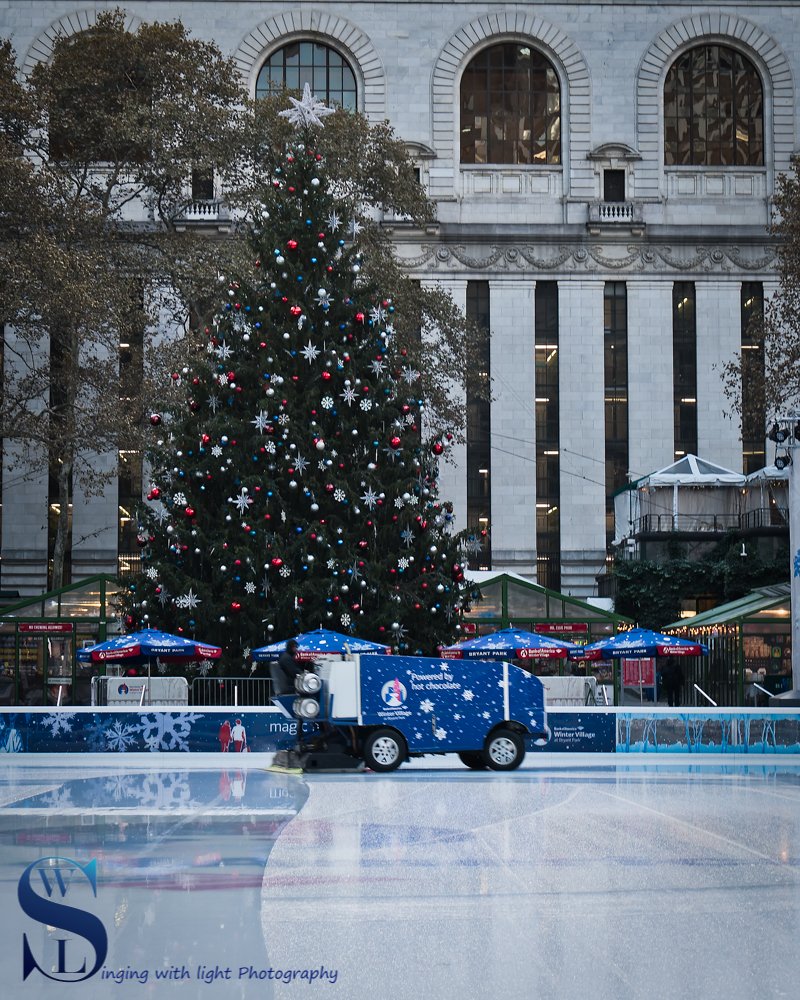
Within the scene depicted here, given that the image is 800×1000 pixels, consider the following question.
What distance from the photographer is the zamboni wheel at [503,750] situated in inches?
844

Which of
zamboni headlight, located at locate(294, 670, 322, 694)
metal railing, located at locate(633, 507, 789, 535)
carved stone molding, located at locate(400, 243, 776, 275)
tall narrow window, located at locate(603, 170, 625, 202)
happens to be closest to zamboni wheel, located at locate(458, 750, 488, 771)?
zamboni headlight, located at locate(294, 670, 322, 694)

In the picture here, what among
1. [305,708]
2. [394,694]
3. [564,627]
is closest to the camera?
[305,708]

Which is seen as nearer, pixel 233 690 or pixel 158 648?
pixel 158 648

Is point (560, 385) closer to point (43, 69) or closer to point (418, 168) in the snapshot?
point (418, 168)

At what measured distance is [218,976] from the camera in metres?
6.98

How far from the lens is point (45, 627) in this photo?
1510 inches

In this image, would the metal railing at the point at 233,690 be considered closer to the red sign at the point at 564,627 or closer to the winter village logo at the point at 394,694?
the winter village logo at the point at 394,694

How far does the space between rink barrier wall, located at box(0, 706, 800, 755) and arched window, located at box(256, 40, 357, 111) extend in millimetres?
42956

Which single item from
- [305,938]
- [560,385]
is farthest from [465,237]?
[305,938]

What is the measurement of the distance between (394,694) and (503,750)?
2.08 m

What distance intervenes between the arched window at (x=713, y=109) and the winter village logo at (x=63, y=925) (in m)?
57.8

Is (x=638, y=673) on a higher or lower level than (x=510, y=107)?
lower

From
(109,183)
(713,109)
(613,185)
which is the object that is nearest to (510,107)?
(613,185)

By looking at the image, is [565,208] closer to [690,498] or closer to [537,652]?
[690,498]
